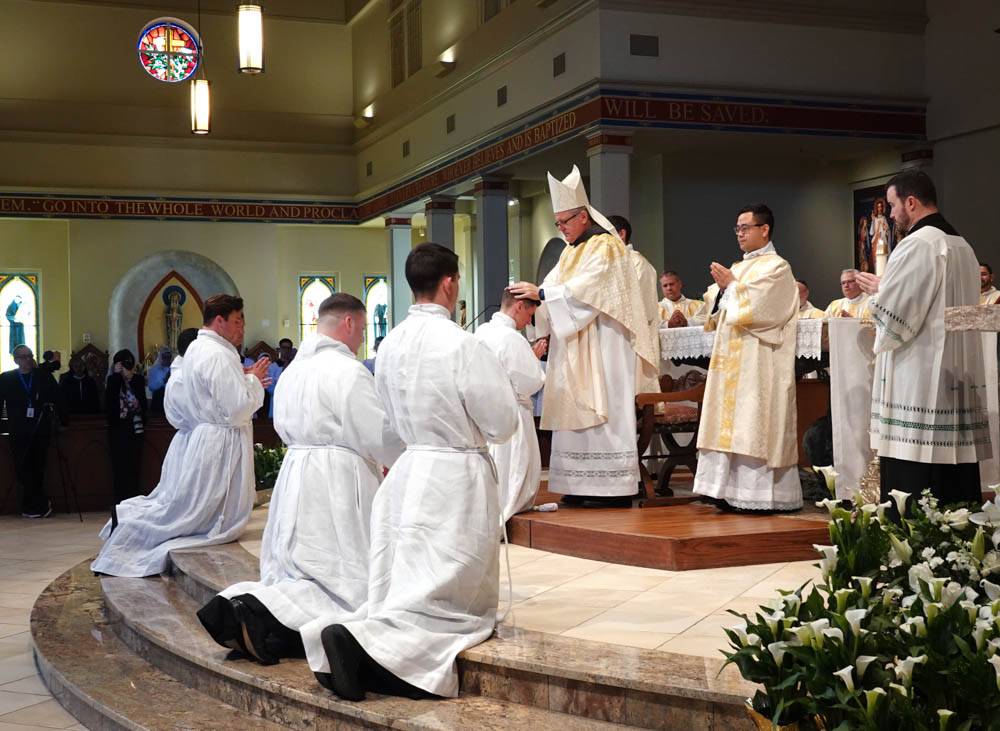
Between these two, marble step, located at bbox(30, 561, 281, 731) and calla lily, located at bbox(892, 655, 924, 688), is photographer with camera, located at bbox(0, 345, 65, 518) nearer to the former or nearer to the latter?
marble step, located at bbox(30, 561, 281, 731)

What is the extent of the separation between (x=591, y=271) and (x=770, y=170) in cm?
1030

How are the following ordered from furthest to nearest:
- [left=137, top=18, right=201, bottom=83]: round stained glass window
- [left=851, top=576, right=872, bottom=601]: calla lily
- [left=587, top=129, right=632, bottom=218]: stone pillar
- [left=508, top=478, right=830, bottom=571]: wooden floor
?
[left=137, top=18, right=201, bottom=83]: round stained glass window, [left=587, top=129, right=632, bottom=218]: stone pillar, [left=508, top=478, right=830, bottom=571]: wooden floor, [left=851, top=576, right=872, bottom=601]: calla lily

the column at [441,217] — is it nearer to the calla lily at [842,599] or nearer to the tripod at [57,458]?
the tripod at [57,458]

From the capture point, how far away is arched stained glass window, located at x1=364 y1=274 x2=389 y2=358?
23.9 metres

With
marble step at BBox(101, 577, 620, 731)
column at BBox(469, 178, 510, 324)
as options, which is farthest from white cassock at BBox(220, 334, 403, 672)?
column at BBox(469, 178, 510, 324)

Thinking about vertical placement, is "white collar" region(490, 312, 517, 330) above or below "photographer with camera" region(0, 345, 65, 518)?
above

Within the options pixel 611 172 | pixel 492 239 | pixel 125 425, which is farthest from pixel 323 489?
pixel 492 239

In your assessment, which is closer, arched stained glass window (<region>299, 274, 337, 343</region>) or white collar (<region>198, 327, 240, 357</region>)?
white collar (<region>198, 327, 240, 357</region>)

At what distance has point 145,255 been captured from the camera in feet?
71.3

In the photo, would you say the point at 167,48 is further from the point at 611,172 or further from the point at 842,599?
the point at 842,599

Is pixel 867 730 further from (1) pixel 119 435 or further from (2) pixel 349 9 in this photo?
(2) pixel 349 9

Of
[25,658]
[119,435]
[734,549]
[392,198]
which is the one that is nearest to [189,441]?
[25,658]

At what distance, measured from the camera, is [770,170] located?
642 inches

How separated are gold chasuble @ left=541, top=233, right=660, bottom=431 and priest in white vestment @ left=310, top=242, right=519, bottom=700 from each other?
2131 mm
